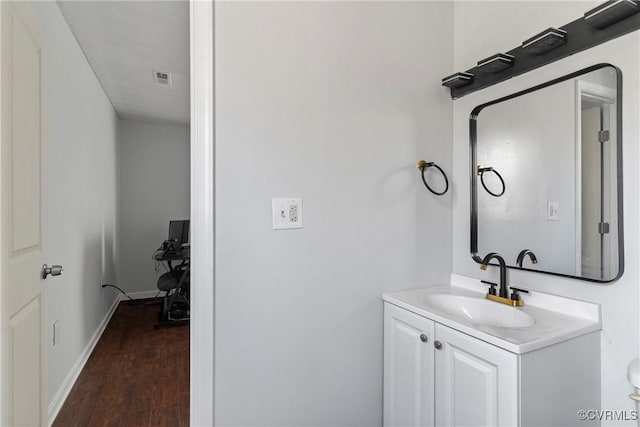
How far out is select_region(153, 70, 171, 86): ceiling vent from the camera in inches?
119

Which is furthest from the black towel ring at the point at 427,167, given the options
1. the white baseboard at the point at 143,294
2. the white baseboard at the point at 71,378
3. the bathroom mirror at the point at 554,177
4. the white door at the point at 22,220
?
the white baseboard at the point at 143,294

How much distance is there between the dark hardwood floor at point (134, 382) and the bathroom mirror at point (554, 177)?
81.3 inches

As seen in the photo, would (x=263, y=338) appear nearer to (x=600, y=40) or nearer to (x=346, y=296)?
(x=346, y=296)

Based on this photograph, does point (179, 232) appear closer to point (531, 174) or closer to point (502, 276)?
point (502, 276)

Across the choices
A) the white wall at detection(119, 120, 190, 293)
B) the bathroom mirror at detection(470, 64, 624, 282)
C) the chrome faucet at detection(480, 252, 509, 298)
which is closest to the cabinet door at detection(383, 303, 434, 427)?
the chrome faucet at detection(480, 252, 509, 298)

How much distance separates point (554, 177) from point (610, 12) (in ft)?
1.86

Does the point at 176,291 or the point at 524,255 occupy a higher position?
the point at 524,255

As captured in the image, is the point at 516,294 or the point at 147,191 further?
the point at 147,191

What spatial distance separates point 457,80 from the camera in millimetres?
1617

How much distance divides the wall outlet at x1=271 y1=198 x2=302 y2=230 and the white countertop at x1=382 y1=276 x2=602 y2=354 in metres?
0.55

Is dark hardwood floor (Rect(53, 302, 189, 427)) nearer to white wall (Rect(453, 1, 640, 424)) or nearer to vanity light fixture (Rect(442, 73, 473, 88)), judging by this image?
white wall (Rect(453, 1, 640, 424))

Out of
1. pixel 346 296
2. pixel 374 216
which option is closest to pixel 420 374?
pixel 346 296

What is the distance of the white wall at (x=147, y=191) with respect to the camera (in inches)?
180

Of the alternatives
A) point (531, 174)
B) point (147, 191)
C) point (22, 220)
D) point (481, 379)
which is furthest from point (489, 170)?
point (147, 191)
